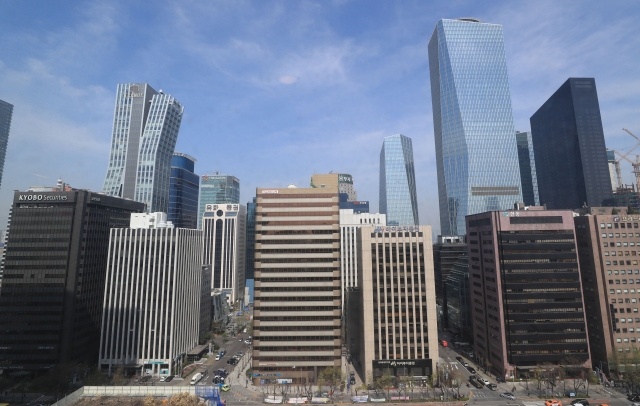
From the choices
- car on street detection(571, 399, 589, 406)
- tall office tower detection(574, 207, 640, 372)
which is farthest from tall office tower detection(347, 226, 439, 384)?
tall office tower detection(574, 207, 640, 372)

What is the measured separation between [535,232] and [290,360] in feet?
280

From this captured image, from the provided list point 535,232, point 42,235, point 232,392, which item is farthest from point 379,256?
point 42,235

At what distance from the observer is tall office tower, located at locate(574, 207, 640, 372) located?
105000 millimetres

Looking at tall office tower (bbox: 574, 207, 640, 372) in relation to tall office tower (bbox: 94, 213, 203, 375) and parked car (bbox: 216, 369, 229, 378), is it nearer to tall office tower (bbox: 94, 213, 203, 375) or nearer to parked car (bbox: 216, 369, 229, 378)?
parked car (bbox: 216, 369, 229, 378)

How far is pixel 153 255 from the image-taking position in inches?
4744

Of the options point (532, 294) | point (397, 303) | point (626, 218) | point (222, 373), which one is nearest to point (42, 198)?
point (222, 373)

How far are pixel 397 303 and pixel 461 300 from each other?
52080mm

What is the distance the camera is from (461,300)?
476 ft

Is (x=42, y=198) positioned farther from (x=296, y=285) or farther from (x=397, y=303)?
(x=397, y=303)

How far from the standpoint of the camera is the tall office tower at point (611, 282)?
105000 mm

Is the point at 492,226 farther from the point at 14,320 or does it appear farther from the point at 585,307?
the point at 14,320

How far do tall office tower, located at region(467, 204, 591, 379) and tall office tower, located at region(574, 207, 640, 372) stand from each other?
25.0ft

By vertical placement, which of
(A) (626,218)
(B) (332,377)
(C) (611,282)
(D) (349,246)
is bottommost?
(B) (332,377)

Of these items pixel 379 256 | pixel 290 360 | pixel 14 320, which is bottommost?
pixel 290 360
